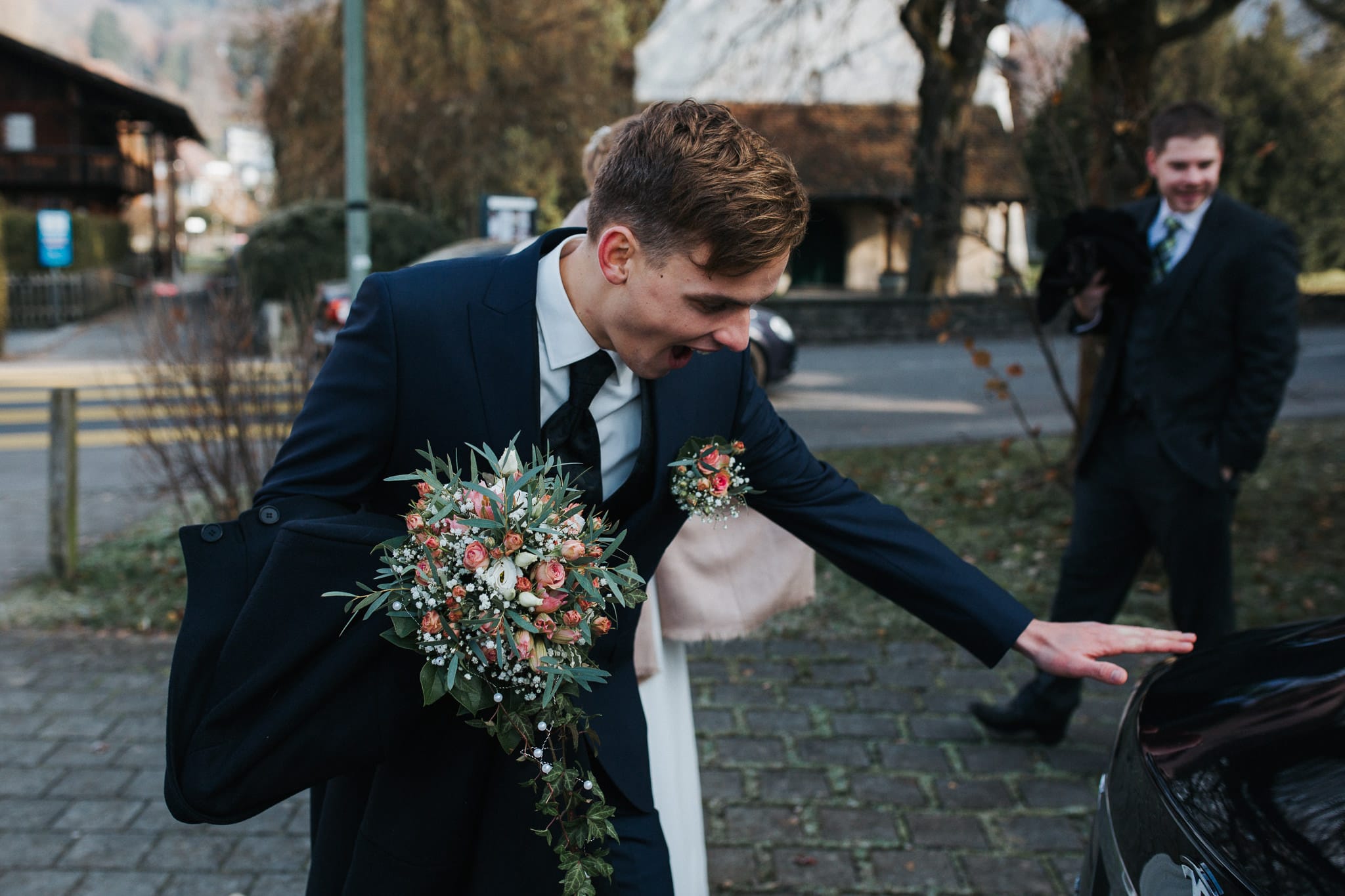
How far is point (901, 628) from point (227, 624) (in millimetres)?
4756

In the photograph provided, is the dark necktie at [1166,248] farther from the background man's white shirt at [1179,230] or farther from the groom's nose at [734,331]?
the groom's nose at [734,331]

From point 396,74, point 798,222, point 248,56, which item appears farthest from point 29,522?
point 248,56

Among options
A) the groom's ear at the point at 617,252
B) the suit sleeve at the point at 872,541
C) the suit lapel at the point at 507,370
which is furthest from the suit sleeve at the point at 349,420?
the suit sleeve at the point at 872,541

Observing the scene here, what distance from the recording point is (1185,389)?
436 cm

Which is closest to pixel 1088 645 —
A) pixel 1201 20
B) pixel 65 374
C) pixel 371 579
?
pixel 371 579

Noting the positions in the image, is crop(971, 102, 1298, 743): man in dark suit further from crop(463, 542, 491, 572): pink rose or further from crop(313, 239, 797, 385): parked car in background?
crop(313, 239, 797, 385): parked car in background

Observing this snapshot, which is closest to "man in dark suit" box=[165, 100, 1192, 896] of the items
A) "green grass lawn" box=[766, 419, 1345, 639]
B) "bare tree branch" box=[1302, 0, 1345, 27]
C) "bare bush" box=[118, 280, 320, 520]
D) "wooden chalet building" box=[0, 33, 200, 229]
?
"green grass lawn" box=[766, 419, 1345, 639]

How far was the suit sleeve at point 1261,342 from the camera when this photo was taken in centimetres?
423

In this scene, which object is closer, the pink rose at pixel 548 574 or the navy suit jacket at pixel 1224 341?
the pink rose at pixel 548 574

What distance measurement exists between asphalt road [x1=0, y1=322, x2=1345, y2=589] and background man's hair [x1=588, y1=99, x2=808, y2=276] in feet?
Answer: 20.4

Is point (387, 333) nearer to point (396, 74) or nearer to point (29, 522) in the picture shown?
point (29, 522)

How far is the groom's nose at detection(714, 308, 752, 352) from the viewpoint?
6.75ft

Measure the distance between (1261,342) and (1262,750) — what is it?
2691mm

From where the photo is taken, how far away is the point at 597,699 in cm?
230
